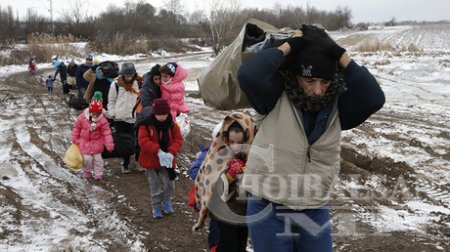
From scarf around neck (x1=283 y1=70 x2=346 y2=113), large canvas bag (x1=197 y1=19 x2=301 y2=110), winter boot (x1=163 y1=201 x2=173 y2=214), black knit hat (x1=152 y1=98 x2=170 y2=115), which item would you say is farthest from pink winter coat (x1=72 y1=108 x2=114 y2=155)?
scarf around neck (x1=283 y1=70 x2=346 y2=113)

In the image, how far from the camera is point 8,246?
4676 millimetres

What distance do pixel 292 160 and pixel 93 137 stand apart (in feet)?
16.8

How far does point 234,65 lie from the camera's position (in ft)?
8.53

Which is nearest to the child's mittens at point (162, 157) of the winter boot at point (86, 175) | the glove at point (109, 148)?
the glove at point (109, 148)

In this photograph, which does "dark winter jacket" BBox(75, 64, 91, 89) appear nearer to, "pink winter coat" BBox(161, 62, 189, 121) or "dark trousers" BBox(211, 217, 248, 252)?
"pink winter coat" BBox(161, 62, 189, 121)

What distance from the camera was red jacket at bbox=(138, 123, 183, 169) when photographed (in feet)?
17.0

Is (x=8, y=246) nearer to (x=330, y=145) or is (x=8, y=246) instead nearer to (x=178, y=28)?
(x=330, y=145)

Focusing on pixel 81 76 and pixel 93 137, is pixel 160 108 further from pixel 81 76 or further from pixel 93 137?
pixel 81 76

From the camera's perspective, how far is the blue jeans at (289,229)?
246cm

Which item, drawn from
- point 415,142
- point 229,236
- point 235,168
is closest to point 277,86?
point 235,168

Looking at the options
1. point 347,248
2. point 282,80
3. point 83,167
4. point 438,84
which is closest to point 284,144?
point 282,80

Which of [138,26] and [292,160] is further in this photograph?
[138,26]

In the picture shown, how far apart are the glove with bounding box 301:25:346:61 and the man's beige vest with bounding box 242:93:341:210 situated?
0.29m

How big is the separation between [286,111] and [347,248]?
277 centimetres
